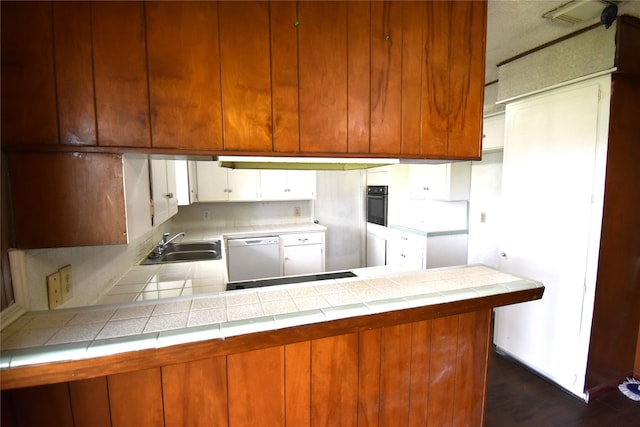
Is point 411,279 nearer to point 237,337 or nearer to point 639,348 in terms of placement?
point 237,337

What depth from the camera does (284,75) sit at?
1055 mm

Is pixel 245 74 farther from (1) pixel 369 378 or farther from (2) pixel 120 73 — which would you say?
(1) pixel 369 378

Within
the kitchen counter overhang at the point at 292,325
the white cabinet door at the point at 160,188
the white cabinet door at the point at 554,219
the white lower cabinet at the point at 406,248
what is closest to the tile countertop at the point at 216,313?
the kitchen counter overhang at the point at 292,325

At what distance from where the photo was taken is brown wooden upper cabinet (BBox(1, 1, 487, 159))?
2.86ft

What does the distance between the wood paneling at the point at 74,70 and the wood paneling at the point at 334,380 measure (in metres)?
1.11

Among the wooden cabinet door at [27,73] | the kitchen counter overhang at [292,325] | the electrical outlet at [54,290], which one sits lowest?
the kitchen counter overhang at [292,325]

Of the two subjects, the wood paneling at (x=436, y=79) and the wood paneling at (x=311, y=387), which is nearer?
the wood paneling at (x=311, y=387)

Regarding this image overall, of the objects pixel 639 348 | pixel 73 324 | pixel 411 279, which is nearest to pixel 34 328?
pixel 73 324

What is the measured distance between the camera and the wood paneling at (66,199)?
35.6 inches

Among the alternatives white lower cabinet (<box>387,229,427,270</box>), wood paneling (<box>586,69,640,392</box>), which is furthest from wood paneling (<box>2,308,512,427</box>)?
white lower cabinet (<box>387,229,427,270</box>)

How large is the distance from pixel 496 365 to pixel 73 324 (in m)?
2.86

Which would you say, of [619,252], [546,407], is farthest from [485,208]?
[546,407]

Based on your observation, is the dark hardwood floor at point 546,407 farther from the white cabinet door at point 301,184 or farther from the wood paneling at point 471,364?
the white cabinet door at point 301,184

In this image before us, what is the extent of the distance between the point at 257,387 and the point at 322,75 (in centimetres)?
121
